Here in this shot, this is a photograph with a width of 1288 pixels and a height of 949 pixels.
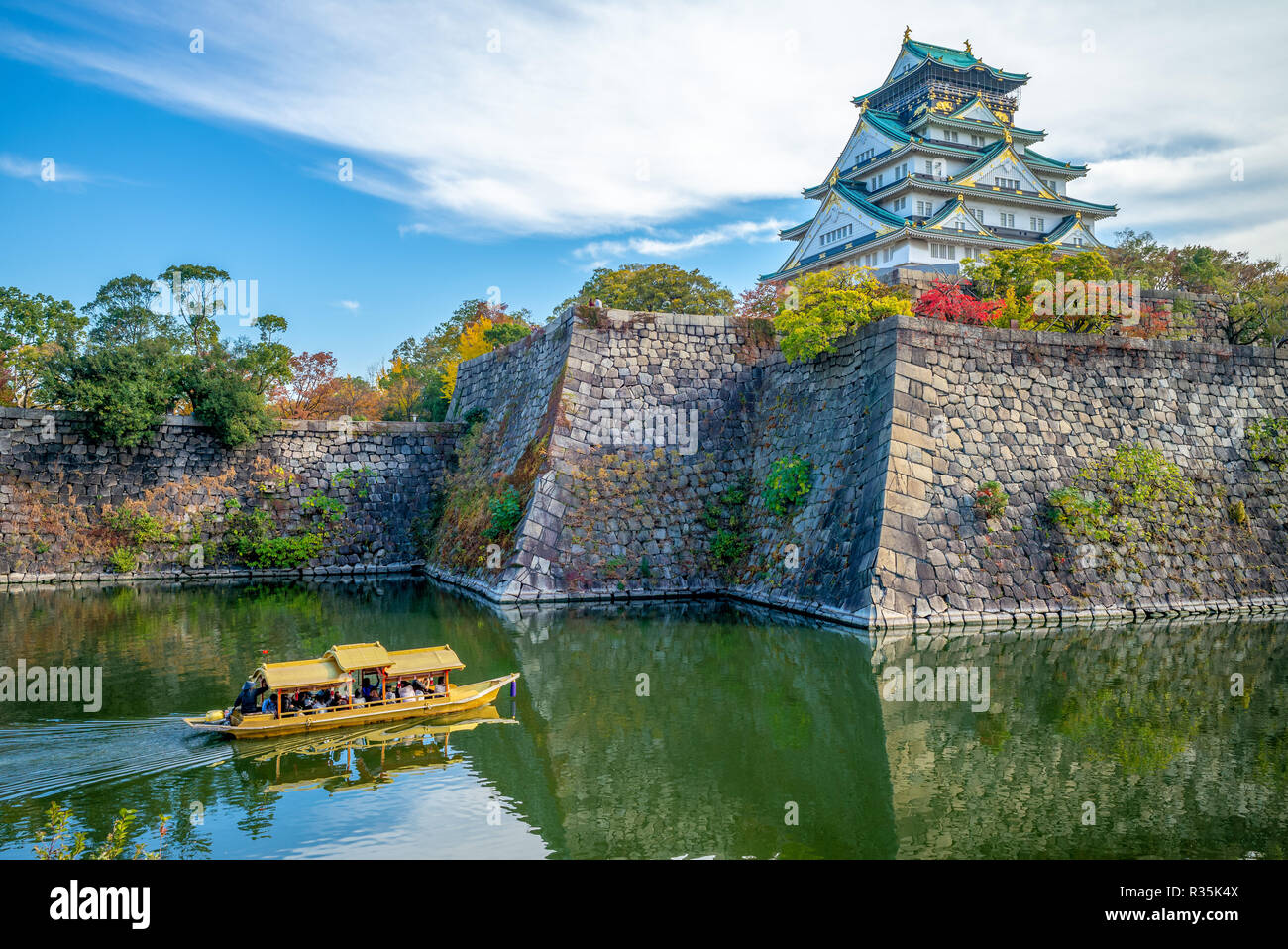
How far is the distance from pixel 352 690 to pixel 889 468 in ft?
30.6

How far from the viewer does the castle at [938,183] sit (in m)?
33.4

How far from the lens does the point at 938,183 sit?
3359cm

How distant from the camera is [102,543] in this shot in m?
23.0

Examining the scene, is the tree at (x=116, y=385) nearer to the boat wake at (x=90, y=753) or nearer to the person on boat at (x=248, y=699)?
the boat wake at (x=90, y=753)

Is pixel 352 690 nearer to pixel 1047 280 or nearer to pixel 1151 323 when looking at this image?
pixel 1047 280

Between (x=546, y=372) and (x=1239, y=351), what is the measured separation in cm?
1493

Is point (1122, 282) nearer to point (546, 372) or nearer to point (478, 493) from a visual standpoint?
point (546, 372)

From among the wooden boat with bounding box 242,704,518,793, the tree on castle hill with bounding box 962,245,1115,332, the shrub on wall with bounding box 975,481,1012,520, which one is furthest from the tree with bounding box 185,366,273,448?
the tree on castle hill with bounding box 962,245,1115,332

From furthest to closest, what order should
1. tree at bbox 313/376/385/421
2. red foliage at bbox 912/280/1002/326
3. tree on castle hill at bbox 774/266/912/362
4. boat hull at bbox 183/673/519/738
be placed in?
1. tree at bbox 313/376/385/421
2. red foliage at bbox 912/280/1002/326
3. tree on castle hill at bbox 774/266/912/362
4. boat hull at bbox 183/673/519/738

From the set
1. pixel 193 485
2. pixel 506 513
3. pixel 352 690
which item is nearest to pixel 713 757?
pixel 352 690

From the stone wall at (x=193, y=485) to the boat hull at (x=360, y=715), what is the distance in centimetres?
1524

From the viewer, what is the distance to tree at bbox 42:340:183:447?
22359 mm

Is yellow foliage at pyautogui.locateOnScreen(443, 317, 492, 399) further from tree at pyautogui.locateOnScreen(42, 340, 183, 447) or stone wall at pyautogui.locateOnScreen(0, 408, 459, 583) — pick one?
tree at pyautogui.locateOnScreen(42, 340, 183, 447)
